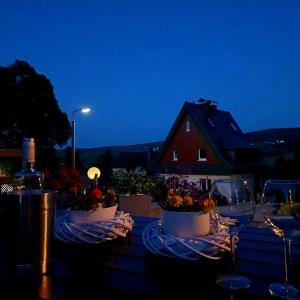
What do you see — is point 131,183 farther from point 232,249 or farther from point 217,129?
point 217,129

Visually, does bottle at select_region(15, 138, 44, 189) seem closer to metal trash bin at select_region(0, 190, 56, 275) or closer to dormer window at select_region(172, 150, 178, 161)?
metal trash bin at select_region(0, 190, 56, 275)

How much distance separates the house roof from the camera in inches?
777

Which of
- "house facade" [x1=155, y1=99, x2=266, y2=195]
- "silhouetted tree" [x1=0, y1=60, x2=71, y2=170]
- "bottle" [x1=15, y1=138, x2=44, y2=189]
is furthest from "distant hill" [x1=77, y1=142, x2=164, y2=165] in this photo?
"bottle" [x1=15, y1=138, x2=44, y2=189]

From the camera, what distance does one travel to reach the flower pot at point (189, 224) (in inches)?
47.2

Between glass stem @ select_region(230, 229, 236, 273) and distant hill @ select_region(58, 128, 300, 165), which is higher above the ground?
distant hill @ select_region(58, 128, 300, 165)

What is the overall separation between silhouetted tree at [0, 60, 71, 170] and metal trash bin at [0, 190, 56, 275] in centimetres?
1311

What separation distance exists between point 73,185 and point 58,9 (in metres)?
10.6

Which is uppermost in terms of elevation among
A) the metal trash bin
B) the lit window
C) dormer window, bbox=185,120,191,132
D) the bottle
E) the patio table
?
dormer window, bbox=185,120,191,132

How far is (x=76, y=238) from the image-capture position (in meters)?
1.38

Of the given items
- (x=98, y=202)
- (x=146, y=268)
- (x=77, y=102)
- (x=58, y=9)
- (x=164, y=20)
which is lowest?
(x=146, y=268)

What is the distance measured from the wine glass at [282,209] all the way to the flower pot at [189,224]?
0.65ft

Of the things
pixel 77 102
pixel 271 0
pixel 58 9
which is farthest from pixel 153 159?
pixel 77 102

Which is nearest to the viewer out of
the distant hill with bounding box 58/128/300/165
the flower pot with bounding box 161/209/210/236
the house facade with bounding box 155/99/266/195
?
the flower pot with bounding box 161/209/210/236

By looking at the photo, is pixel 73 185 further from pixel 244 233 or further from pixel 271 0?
Answer: pixel 271 0
